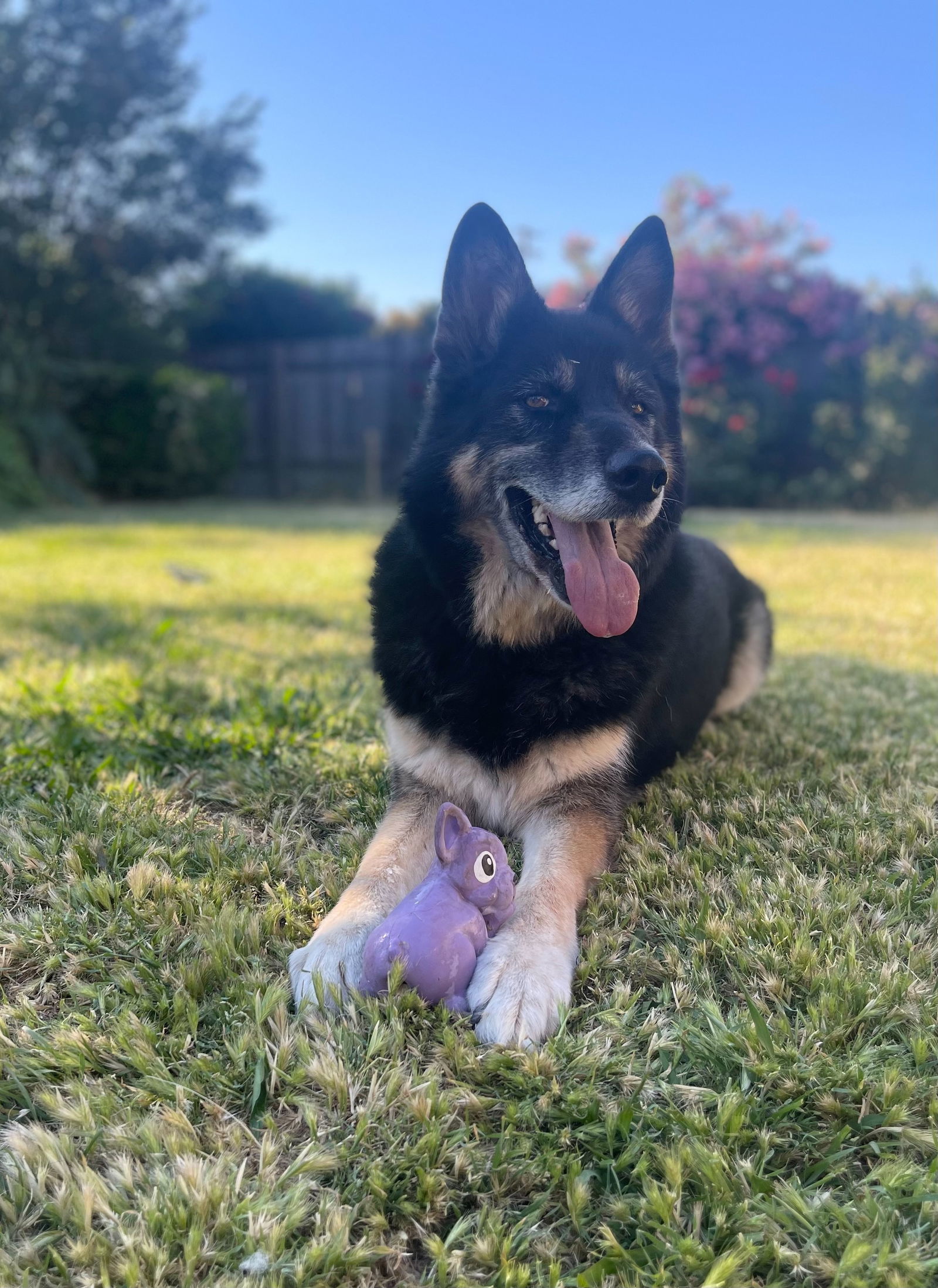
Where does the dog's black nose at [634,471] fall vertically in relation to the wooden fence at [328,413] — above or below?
below

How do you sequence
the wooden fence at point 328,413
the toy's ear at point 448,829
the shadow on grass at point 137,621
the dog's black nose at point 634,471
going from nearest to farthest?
the toy's ear at point 448,829 < the dog's black nose at point 634,471 < the shadow on grass at point 137,621 < the wooden fence at point 328,413

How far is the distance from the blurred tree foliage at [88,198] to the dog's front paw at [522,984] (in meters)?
16.1

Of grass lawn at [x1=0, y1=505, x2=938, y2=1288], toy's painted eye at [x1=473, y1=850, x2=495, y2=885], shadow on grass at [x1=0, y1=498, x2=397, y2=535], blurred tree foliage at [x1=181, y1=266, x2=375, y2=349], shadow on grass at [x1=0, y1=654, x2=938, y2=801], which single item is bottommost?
grass lawn at [x1=0, y1=505, x2=938, y2=1288]

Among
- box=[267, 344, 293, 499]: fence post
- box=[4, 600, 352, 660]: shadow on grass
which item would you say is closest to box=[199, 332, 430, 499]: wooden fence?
box=[267, 344, 293, 499]: fence post

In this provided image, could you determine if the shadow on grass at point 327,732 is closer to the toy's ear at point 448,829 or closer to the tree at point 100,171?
the toy's ear at point 448,829

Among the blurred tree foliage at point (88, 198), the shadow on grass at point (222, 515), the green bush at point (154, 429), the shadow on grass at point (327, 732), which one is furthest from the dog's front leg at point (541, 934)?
the green bush at point (154, 429)

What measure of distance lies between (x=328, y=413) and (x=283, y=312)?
908 centimetres

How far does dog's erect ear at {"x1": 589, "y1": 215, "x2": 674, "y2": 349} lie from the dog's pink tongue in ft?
2.91

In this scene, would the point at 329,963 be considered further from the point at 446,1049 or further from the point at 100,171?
the point at 100,171

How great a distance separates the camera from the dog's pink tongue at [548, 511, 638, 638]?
2494 millimetres

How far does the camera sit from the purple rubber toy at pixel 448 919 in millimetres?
1834

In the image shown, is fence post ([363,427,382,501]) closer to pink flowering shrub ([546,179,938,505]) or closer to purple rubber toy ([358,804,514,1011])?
pink flowering shrub ([546,179,938,505])

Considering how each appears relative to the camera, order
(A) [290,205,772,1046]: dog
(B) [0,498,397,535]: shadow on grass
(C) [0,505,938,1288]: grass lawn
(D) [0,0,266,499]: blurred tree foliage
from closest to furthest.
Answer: (C) [0,505,938,1288]: grass lawn < (A) [290,205,772,1046]: dog < (B) [0,498,397,535]: shadow on grass < (D) [0,0,266,499]: blurred tree foliage

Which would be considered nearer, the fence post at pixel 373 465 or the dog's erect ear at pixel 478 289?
the dog's erect ear at pixel 478 289
